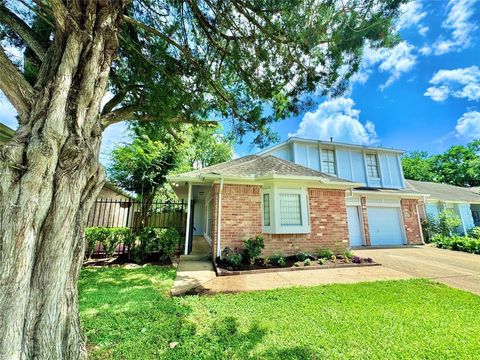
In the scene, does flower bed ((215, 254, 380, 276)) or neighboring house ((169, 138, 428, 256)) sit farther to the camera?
neighboring house ((169, 138, 428, 256))

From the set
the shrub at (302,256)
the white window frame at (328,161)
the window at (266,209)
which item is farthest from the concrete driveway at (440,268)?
the white window frame at (328,161)

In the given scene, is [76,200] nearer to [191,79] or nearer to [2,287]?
[2,287]

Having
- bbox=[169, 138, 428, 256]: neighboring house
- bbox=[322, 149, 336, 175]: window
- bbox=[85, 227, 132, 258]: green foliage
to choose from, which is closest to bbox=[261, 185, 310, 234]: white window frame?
bbox=[169, 138, 428, 256]: neighboring house

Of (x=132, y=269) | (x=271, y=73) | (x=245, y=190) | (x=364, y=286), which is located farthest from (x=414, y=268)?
(x=132, y=269)

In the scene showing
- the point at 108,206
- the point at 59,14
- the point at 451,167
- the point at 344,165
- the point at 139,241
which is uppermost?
the point at 451,167

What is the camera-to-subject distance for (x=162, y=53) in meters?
4.67

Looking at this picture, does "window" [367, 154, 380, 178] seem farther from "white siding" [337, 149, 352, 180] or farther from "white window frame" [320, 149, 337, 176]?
"white window frame" [320, 149, 337, 176]

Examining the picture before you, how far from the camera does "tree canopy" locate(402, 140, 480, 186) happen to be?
28.6m

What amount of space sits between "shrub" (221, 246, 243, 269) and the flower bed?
0.07 metres

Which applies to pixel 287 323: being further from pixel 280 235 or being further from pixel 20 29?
pixel 20 29

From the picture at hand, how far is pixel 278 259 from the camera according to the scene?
6.94m

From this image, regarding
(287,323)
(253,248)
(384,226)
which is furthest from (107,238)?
(384,226)

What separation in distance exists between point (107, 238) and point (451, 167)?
140 feet

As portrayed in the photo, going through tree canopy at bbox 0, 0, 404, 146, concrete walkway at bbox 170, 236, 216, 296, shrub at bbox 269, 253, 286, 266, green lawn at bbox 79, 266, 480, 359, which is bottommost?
green lawn at bbox 79, 266, 480, 359
